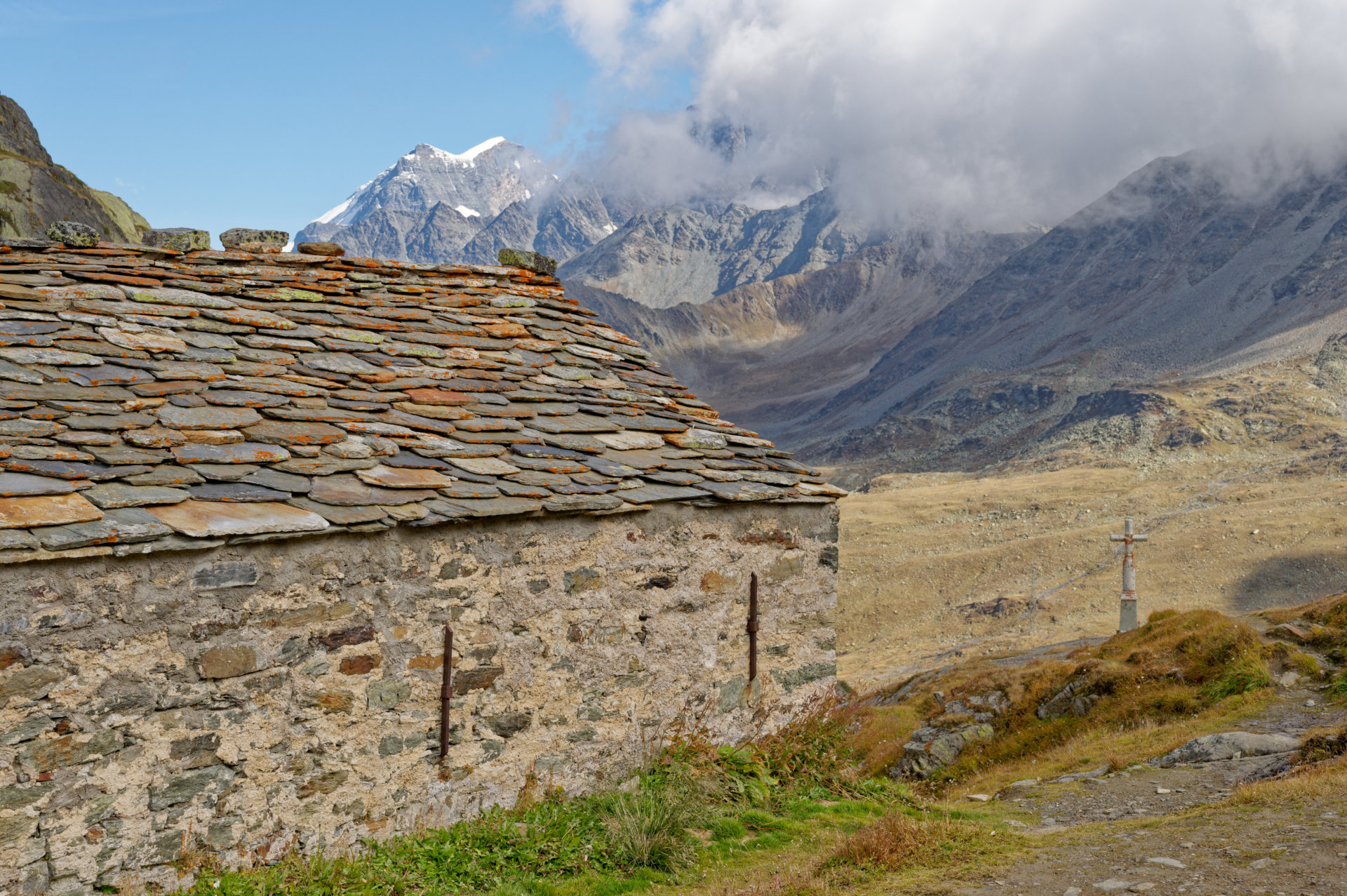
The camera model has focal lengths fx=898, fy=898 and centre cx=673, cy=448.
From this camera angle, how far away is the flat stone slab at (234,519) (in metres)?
4.90

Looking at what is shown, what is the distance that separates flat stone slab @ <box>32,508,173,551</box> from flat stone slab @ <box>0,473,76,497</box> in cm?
29

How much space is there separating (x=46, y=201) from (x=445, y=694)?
13.0 m

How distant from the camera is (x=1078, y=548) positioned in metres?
38.3

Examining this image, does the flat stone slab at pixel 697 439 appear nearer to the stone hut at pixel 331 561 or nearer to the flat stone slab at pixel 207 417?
the stone hut at pixel 331 561

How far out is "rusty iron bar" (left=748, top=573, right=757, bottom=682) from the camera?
7.38m

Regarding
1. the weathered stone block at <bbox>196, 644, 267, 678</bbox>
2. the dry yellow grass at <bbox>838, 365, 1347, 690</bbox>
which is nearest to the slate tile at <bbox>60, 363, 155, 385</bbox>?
the weathered stone block at <bbox>196, 644, 267, 678</bbox>

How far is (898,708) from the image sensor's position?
1584 cm

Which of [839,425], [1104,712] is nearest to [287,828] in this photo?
[1104,712]

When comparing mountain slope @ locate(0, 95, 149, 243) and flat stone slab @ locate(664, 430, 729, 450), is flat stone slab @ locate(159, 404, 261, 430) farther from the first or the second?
mountain slope @ locate(0, 95, 149, 243)

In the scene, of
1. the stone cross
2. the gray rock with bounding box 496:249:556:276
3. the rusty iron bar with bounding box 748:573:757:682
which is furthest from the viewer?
the stone cross

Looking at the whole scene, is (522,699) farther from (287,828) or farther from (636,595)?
(287,828)

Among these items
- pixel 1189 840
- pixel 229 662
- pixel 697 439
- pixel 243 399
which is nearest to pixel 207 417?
pixel 243 399

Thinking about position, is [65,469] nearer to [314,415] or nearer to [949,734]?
[314,415]

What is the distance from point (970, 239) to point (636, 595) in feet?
573
